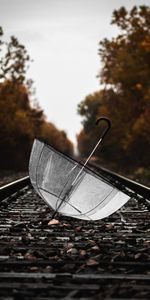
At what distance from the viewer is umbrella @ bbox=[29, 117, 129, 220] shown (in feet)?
18.6

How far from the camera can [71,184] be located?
5.98 metres

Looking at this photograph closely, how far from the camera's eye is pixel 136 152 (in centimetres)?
3259

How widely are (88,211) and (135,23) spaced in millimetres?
27734

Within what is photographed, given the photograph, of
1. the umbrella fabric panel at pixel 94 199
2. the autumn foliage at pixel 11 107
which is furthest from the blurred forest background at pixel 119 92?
the umbrella fabric panel at pixel 94 199

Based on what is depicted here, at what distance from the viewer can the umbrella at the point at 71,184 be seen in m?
5.67

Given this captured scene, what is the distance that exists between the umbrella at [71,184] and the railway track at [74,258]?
0.79ft

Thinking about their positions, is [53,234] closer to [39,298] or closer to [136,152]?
[39,298]

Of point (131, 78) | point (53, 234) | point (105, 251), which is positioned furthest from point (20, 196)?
point (131, 78)

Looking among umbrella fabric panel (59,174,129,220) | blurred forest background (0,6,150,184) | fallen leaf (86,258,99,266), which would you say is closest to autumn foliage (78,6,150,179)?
blurred forest background (0,6,150,184)

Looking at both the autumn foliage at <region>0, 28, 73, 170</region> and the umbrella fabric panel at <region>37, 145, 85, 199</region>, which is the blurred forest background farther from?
the umbrella fabric panel at <region>37, 145, 85, 199</region>

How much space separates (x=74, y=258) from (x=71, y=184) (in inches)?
86.1

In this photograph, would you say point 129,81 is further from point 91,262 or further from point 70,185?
point 91,262

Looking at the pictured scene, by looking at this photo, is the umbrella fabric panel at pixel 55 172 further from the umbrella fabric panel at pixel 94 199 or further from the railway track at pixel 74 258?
the railway track at pixel 74 258

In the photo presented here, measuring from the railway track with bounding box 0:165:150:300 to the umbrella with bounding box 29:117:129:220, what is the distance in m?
0.24
